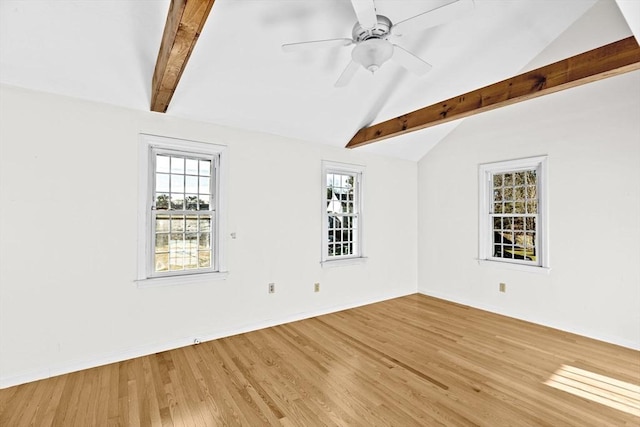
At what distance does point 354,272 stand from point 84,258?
3.30 metres

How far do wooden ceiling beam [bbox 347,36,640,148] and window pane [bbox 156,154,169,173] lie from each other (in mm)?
2528

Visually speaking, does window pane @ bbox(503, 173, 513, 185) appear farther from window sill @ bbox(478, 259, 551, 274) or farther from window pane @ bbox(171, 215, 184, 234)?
window pane @ bbox(171, 215, 184, 234)

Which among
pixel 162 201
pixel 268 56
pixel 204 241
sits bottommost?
pixel 204 241

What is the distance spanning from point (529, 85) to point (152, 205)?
151 inches

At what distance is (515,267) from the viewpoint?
4.16 m

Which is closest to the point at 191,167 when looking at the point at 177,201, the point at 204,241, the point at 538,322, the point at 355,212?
the point at 177,201

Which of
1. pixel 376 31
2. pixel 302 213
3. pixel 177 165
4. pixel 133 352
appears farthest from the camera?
pixel 302 213

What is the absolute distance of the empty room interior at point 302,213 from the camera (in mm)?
2188

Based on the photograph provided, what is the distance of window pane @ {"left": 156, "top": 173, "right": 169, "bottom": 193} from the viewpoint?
3145 millimetres

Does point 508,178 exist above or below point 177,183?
above

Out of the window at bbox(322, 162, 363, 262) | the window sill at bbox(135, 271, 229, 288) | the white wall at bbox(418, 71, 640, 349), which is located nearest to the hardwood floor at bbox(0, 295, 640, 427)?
the white wall at bbox(418, 71, 640, 349)

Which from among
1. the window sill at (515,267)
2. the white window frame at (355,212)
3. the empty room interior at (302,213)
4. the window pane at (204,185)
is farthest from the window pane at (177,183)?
the window sill at (515,267)

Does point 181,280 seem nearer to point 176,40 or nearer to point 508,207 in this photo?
point 176,40

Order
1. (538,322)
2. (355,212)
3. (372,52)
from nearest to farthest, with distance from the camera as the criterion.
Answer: (372,52), (538,322), (355,212)
